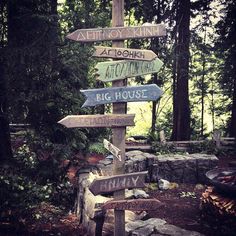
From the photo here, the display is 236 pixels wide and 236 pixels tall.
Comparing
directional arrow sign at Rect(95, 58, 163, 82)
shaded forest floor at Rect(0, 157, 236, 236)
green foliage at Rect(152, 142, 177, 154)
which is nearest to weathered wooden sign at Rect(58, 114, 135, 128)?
directional arrow sign at Rect(95, 58, 163, 82)

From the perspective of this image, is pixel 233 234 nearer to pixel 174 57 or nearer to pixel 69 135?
pixel 69 135

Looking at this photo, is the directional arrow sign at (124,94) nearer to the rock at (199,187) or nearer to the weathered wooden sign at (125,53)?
the weathered wooden sign at (125,53)

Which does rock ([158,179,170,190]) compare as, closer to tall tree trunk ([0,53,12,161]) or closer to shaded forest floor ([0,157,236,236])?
shaded forest floor ([0,157,236,236])

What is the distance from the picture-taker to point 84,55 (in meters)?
8.39

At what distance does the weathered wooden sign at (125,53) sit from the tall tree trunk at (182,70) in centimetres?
1020

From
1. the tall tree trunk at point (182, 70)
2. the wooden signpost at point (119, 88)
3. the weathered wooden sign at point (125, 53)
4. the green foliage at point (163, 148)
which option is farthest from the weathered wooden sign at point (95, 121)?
the tall tree trunk at point (182, 70)

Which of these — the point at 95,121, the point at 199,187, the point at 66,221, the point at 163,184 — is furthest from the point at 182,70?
the point at 95,121

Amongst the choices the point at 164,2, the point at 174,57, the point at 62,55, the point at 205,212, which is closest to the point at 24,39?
the point at 62,55

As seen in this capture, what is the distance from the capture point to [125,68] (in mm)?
5203

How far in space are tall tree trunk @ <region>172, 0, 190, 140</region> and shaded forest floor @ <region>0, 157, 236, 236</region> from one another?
7362 millimetres

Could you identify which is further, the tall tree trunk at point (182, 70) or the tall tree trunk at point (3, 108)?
the tall tree trunk at point (182, 70)

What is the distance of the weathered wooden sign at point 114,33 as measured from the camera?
16.8 ft

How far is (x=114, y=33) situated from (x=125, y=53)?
0.39 m

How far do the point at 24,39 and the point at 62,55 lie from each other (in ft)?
3.61
